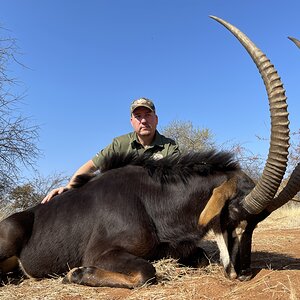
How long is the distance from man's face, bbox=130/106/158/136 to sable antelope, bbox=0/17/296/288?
1234 millimetres

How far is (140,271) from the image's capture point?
3.65 m

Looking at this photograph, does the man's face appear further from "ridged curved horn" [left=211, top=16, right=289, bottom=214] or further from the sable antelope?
"ridged curved horn" [left=211, top=16, right=289, bottom=214]

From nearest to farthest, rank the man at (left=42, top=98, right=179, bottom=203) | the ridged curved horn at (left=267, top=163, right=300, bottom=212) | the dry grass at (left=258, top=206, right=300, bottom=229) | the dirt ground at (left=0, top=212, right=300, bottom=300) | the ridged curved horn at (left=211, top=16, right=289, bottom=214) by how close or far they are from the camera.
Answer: the dirt ground at (left=0, top=212, right=300, bottom=300)
the ridged curved horn at (left=211, top=16, right=289, bottom=214)
the ridged curved horn at (left=267, top=163, right=300, bottom=212)
the man at (left=42, top=98, right=179, bottom=203)
the dry grass at (left=258, top=206, right=300, bottom=229)

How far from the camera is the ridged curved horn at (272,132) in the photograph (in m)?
3.60

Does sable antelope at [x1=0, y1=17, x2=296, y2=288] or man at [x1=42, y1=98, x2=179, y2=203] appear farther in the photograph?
man at [x1=42, y1=98, x2=179, y2=203]

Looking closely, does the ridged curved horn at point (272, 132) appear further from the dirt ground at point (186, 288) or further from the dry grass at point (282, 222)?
the dry grass at point (282, 222)

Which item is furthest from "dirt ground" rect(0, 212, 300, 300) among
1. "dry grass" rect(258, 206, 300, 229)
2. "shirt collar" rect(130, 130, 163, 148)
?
"dry grass" rect(258, 206, 300, 229)

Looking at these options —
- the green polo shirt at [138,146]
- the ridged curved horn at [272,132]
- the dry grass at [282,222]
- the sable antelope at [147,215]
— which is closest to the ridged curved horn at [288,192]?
the sable antelope at [147,215]

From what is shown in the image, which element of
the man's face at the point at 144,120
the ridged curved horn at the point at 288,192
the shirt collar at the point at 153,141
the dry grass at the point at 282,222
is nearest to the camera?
the ridged curved horn at the point at 288,192

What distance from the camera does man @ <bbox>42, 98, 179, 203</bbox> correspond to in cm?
592

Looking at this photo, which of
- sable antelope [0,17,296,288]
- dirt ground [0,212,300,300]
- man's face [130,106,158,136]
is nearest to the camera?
dirt ground [0,212,300,300]

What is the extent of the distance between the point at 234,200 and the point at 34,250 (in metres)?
2.18

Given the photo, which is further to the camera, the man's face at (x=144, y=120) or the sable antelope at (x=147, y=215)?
the man's face at (x=144, y=120)

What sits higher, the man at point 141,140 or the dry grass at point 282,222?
the man at point 141,140
